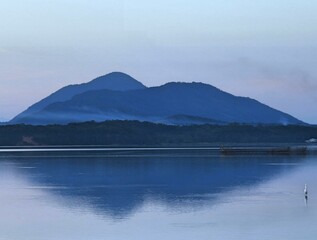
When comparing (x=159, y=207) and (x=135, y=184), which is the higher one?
(x=135, y=184)

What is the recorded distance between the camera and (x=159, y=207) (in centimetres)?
5006

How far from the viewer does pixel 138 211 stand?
48188mm

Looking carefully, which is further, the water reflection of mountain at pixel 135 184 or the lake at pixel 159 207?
the water reflection of mountain at pixel 135 184

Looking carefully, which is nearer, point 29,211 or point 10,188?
point 29,211

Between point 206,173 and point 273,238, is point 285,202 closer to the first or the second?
point 273,238

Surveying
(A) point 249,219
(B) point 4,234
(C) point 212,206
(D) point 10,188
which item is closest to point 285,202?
(C) point 212,206

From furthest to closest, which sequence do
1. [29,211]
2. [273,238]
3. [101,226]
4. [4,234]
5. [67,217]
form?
[29,211] → [67,217] → [101,226] → [4,234] → [273,238]

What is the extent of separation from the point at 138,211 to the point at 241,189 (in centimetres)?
1783

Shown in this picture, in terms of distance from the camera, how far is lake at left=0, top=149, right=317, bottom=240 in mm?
38969

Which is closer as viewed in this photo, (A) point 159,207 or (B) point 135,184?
(A) point 159,207

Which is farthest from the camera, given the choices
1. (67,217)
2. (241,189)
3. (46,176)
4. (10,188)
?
(46,176)

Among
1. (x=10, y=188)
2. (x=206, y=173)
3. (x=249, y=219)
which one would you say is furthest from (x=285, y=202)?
(x=206, y=173)

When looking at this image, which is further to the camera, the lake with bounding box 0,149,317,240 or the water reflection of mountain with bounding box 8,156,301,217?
the water reflection of mountain with bounding box 8,156,301,217

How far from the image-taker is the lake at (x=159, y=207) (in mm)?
38969
